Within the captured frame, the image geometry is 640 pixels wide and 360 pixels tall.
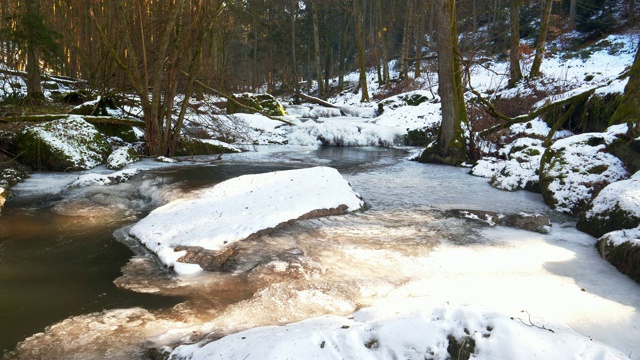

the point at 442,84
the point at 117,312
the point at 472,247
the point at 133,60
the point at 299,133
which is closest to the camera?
the point at 117,312

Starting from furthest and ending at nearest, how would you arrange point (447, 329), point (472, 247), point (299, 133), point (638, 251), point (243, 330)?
point (299, 133) → point (472, 247) → point (638, 251) → point (243, 330) → point (447, 329)

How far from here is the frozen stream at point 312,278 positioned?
3316 millimetres

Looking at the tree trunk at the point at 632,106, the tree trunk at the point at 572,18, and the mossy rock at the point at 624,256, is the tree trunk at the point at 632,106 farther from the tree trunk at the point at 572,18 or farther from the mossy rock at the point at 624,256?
the tree trunk at the point at 572,18

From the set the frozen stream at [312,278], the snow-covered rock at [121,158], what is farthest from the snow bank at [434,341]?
the snow-covered rock at [121,158]

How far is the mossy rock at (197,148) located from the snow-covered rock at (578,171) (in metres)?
9.35

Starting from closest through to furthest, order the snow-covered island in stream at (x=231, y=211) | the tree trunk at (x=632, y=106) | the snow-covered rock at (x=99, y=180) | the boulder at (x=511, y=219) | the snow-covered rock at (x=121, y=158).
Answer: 1. the snow-covered island in stream at (x=231, y=211)
2. the boulder at (x=511, y=219)
3. the tree trunk at (x=632, y=106)
4. the snow-covered rock at (x=99, y=180)
5. the snow-covered rock at (x=121, y=158)

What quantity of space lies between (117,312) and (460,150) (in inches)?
394

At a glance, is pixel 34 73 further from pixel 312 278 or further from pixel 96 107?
pixel 312 278

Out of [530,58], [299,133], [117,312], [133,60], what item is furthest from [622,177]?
[530,58]

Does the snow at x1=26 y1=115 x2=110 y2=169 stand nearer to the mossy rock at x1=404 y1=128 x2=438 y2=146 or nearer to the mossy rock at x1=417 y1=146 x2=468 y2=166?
the mossy rock at x1=417 y1=146 x2=468 y2=166

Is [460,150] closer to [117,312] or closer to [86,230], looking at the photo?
[86,230]

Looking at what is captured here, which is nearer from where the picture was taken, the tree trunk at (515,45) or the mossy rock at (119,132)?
the mossy rock at (119,132)

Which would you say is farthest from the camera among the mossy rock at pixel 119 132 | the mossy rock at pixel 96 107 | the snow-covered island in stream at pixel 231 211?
the mossy rock at pixel 119 132

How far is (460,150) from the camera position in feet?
38.5
